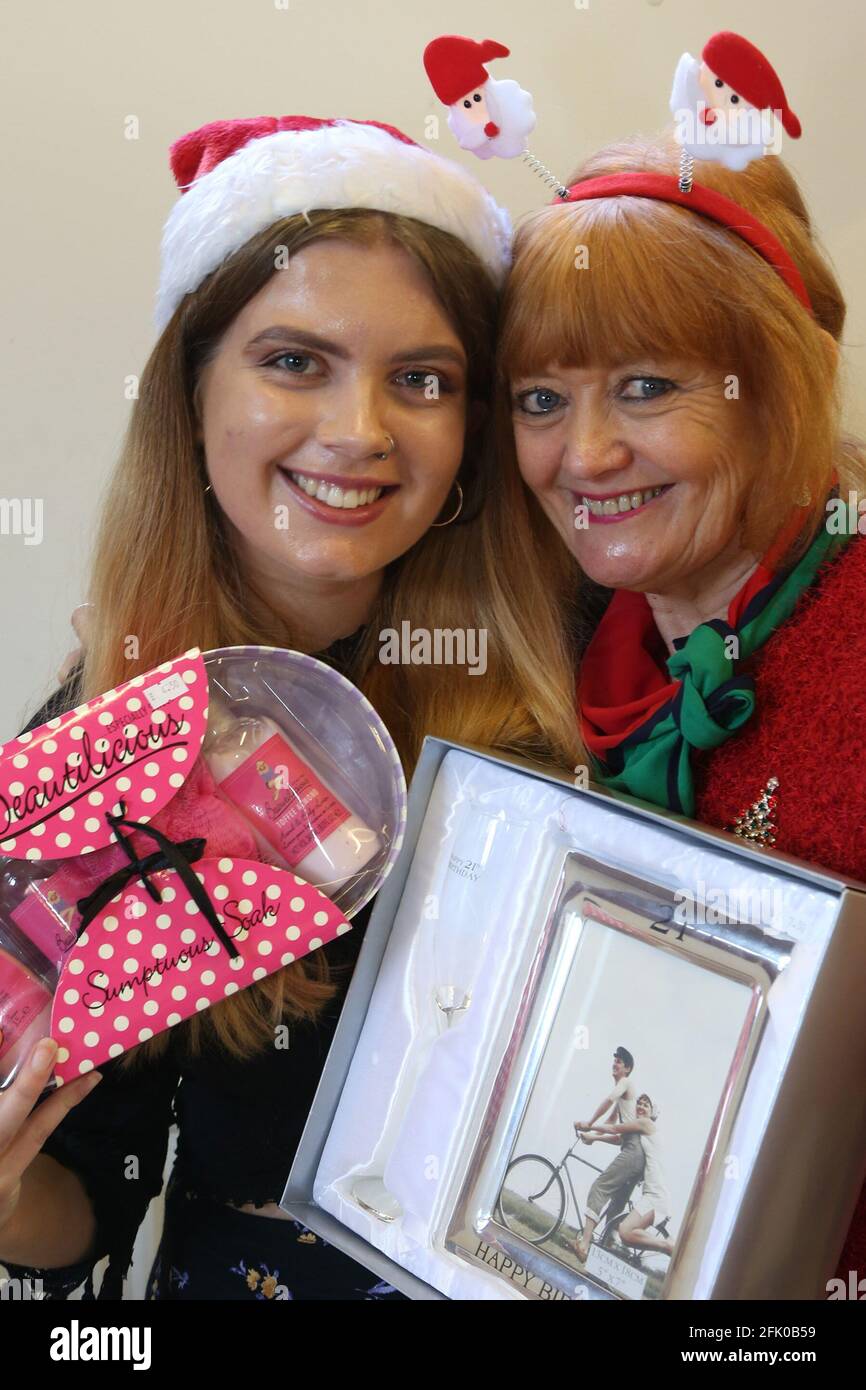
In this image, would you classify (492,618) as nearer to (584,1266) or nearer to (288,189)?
(288,189)

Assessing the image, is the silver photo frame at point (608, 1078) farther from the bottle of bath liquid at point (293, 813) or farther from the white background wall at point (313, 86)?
the white background wall at point (313, 86)

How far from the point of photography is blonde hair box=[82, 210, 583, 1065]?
109cm

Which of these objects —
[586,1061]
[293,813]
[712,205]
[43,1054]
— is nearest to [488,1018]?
[586,1061]

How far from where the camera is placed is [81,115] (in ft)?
4.83

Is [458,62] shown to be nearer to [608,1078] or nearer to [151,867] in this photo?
[151,867]

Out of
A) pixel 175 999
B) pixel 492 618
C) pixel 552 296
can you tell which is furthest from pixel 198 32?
pixel 175 999

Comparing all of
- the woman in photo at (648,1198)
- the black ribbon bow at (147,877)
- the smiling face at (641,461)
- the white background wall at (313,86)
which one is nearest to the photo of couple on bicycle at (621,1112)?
the woman in photo at (648,1198)

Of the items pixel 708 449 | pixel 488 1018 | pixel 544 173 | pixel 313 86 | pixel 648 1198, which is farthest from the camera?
pixel 313 86

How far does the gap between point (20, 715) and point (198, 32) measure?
984mm

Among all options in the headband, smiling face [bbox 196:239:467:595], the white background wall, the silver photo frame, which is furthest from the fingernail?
the white background wall

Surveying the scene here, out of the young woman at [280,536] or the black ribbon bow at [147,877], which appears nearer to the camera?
the black ribbon bow at [147,877]

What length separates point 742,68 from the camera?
958mm

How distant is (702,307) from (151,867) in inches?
26.5

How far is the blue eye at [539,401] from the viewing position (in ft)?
3.51
